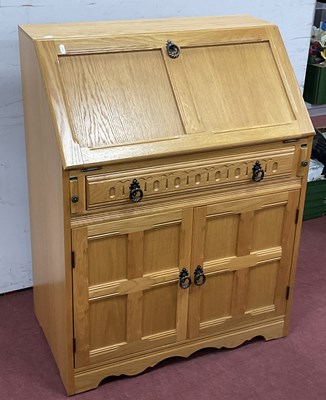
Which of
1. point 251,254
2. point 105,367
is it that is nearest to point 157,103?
point 251,254

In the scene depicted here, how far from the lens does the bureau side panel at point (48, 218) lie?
2039 mm

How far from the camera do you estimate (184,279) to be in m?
2.29

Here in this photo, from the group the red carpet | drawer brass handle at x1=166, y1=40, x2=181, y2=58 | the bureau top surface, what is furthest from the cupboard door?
drawer brass handle at x1=166, y1=40, x2=181, y2=58

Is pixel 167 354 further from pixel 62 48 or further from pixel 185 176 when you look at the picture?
pixel 62 48

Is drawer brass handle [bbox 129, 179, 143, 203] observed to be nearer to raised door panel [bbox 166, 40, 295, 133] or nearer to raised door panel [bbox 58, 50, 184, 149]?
raised door panel [bbox 58, 50, 184, 149]

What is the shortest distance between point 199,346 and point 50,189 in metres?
0.88

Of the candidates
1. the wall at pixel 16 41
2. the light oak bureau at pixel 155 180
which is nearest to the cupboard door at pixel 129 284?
the light oak bureau at pixel 155 180

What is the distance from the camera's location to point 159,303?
2311mm

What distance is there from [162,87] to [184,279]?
0.70 meters

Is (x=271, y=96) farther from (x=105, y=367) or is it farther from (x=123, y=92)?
(x=105, y=367)

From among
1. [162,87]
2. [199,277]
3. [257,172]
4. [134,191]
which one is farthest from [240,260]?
[162,87]

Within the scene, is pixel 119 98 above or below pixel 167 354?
above

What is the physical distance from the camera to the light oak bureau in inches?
79.3

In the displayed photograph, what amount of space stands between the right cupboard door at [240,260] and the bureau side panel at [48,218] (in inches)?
18.9
